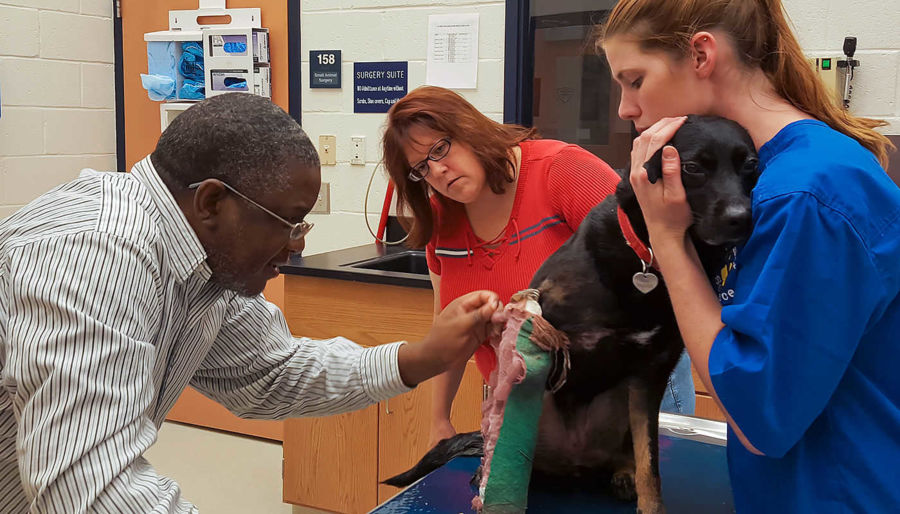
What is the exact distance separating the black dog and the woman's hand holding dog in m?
0.01

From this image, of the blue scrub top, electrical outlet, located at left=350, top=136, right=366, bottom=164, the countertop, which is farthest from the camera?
electrical outlet, located at left=350, top=136, right=366, bottom=164

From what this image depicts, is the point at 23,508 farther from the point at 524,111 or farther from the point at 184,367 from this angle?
the point at 524,111

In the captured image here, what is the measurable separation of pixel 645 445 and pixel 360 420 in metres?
1.70

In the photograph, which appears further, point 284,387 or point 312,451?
point 312,451

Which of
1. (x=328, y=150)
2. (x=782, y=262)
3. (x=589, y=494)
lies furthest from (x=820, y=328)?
(x=328, y=150)

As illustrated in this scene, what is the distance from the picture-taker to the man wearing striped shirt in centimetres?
94

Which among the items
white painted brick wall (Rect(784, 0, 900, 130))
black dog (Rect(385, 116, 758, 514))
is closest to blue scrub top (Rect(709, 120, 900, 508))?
black dog (Rect(385, 116, 758, 514))

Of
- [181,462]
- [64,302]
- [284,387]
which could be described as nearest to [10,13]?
[181,462]

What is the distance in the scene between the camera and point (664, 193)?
1004 millimetres

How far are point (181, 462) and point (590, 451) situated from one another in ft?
9.07

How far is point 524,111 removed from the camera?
3.18 metres

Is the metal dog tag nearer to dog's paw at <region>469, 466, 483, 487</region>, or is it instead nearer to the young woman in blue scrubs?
the young woman in blue scrubs

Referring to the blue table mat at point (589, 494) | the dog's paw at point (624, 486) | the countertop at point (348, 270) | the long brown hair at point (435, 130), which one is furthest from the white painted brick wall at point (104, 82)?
the dog's paw at point (624, 486)

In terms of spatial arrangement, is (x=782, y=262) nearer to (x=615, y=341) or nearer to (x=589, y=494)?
(x=615, y=341)
